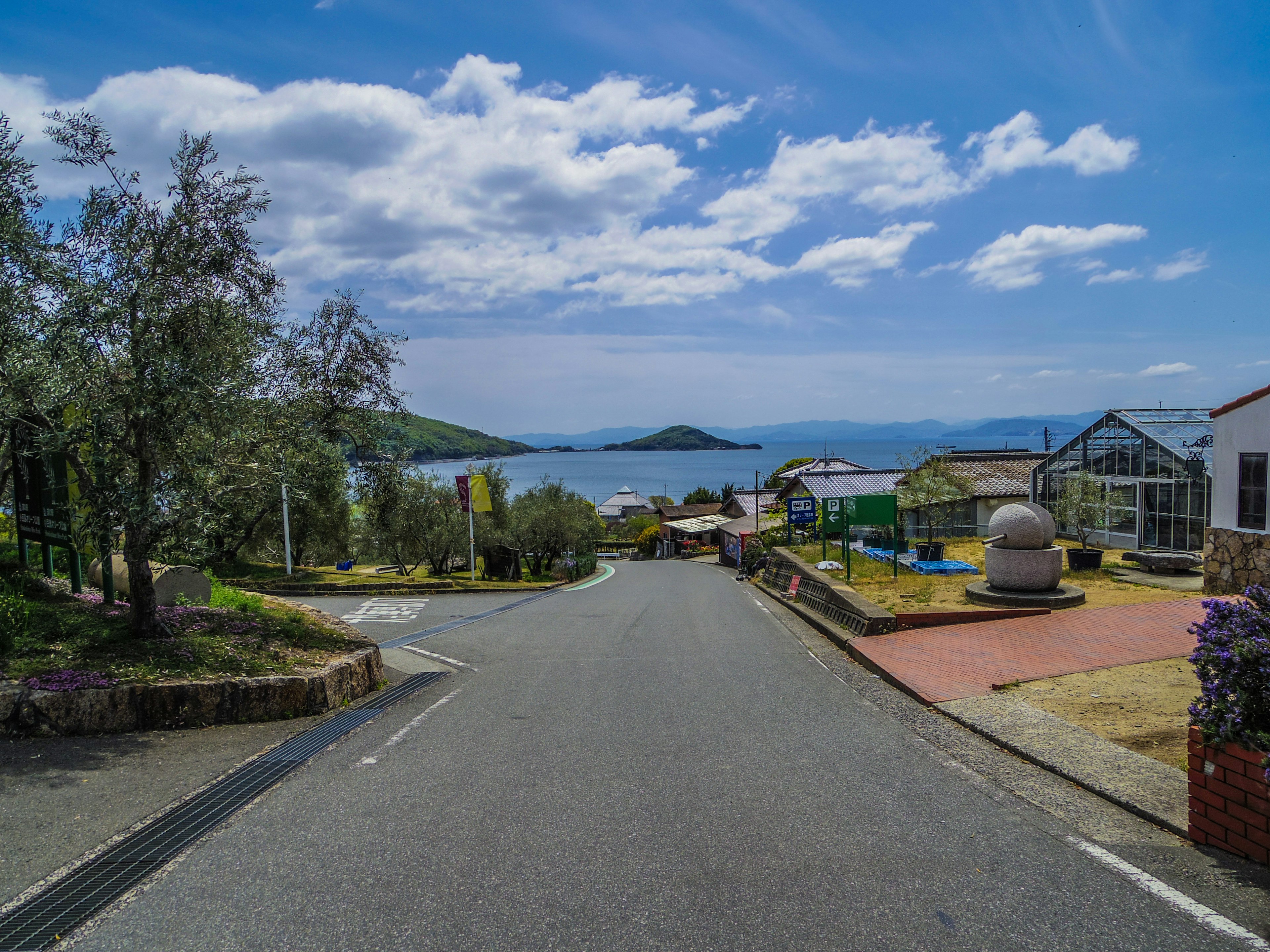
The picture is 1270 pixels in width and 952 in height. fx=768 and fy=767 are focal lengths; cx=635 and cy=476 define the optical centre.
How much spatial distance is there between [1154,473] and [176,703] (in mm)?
24568

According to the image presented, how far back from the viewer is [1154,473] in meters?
22.2

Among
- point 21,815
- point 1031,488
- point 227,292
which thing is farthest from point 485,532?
point 21,815

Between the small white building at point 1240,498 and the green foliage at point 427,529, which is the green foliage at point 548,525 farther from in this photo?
the small white building at point 1240,498

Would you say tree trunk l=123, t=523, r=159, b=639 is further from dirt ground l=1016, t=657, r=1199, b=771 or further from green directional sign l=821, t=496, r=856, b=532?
green directional sign l=821, t=496, r=856, b=532

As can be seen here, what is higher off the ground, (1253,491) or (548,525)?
(1253,491)

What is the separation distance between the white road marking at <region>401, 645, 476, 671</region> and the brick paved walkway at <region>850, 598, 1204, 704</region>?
5441mm

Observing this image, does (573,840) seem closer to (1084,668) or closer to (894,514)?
(1084,668)

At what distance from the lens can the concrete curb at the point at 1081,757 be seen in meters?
5.00

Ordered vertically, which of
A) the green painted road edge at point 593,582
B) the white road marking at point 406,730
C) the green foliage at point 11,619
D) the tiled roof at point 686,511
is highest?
the green foliage at point 11,619

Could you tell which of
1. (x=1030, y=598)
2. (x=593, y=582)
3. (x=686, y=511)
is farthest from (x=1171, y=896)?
(x=686, y=511)

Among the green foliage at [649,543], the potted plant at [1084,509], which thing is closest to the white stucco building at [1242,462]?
the potted plant at [1084,509]

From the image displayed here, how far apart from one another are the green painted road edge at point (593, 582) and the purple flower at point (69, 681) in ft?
59.6

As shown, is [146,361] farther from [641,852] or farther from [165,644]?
[641,852]

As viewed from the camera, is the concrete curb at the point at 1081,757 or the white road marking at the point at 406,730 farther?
the white road marking at the point at 406,730
